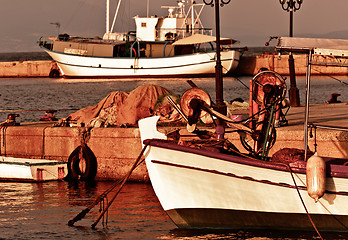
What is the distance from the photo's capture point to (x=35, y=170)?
51.0ft

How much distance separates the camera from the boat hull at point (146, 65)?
221 feet

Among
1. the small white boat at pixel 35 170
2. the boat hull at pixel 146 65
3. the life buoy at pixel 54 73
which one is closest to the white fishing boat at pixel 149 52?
the boat hull at pixel 146 65

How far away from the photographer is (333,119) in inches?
647

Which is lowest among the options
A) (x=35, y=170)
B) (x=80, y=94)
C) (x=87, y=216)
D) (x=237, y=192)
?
(x=80, y=94)

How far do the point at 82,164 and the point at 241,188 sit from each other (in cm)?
585

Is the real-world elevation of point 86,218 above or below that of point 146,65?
below

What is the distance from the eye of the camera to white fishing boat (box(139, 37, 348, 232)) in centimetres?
1012

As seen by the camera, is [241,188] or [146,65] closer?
[241,188]

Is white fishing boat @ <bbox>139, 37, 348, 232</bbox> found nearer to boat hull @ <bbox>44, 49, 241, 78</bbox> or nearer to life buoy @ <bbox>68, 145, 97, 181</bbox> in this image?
life buoy @ <bbox>68, 145, 97, 181</bbox>

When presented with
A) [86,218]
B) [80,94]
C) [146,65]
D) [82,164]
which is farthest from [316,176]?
[146,65]

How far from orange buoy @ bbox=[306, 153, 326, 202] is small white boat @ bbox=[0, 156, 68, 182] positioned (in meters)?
7.10

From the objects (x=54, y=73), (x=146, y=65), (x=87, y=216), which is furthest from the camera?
(x=54, y=73)

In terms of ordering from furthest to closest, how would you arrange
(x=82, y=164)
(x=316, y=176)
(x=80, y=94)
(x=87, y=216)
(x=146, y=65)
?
(x=146, y=65), (x=80, y=94), (x=82, y=164), (x=87, y=216), (x=316, y=176)

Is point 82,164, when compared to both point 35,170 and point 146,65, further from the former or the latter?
point 146,65
